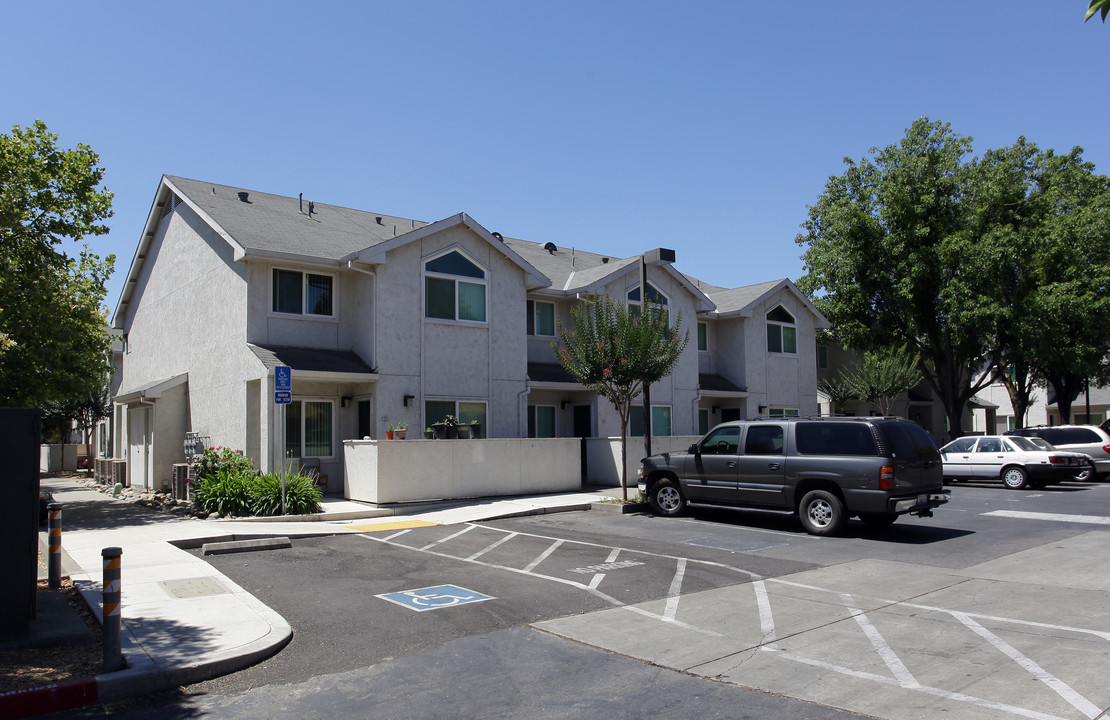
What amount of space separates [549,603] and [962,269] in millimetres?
26853

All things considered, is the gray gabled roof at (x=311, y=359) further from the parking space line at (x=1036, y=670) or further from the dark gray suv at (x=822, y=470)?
the parking space line at (x=1036, y=670)

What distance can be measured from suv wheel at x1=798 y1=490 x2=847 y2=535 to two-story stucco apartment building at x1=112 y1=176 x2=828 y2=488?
20.7ft

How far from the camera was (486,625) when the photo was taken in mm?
7809

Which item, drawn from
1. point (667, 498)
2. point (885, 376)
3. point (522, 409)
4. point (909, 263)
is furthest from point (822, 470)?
point (909, 263)

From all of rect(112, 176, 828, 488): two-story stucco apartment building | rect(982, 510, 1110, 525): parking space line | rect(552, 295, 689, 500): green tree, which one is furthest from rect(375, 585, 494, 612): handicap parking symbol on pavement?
rect(982, 510, 1110, 525): parking space line

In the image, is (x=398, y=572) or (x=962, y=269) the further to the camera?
(x=962, y=269)

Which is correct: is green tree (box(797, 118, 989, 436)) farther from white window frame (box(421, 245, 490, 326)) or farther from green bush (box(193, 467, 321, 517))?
green bush (box(193, 467, 321, 517))

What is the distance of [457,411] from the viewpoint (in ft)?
65.7

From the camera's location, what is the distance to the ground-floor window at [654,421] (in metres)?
24.4

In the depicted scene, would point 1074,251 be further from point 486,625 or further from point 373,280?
point 486,625

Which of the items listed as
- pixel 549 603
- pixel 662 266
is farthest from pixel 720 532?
pixel 662 266

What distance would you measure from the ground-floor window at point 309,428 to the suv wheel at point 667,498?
317 inches

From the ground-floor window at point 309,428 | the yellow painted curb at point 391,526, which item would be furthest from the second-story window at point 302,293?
the yellow painted curb at point 391,526

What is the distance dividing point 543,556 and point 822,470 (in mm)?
4984
